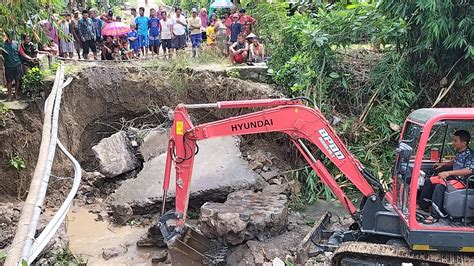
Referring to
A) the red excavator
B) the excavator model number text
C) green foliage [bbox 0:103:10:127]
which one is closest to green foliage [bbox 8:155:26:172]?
green foliage [bbox 0:103:10:127]

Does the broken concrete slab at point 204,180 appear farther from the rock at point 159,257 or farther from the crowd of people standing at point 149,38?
the crowd of people standing at point 149,38

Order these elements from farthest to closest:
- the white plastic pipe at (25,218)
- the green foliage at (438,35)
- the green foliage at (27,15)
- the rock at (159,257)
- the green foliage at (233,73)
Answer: the green foliage at (233,73) → the green foliage at (438,35) → the rock at (159,257) → the green foliage at (27,15) → the white plastic pipe at (25,218)

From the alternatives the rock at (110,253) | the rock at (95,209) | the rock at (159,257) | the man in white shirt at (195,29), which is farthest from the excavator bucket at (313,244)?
the man in white shirt at (195,29)

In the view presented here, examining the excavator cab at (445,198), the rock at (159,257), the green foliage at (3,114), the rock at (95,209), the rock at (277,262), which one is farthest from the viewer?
the green foliage at (3,114)

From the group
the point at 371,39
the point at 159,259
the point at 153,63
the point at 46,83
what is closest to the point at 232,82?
the point at 153,63

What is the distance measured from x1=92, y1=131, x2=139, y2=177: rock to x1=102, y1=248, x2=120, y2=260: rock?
10.2 ft

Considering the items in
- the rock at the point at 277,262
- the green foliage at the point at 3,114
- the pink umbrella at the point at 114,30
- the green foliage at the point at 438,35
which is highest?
the green foliage at the point at 438,35

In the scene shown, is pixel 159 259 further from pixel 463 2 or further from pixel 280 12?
pixel 280 12

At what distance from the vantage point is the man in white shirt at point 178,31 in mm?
14078

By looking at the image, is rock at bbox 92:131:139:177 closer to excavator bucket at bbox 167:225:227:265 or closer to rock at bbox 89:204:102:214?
rock at bbox 89:204:102:214

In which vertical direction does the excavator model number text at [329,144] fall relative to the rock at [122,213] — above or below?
above

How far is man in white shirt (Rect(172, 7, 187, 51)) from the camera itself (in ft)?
46.2

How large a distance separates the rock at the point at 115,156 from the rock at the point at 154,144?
35 centimetres

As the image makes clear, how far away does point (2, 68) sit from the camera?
11461 millimetres
